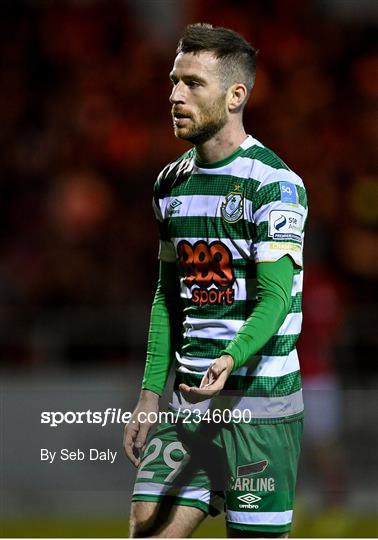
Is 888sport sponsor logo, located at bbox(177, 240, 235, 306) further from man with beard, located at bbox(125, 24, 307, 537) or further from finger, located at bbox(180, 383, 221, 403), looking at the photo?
finger, located at bbox(180, 383, 221, 403)

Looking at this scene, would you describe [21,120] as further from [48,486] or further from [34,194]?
[48,486]

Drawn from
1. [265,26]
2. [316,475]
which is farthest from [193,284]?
[265,26]

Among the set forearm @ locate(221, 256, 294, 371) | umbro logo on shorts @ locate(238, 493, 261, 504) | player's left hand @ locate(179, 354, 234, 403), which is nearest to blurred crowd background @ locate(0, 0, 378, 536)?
umbro logo on shorts @ locate(238, 493, 261, 504)

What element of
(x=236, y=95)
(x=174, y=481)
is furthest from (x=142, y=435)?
(x=236, y=95)

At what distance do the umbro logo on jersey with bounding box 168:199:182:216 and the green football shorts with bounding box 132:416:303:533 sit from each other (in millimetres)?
630

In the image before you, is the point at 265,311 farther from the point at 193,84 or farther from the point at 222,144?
the point at 193,84

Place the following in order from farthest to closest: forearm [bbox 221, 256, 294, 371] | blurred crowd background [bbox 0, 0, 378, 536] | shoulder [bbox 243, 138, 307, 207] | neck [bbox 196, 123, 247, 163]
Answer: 1. blurred crowd background [bbox 0, 0, 378, 536]
2. neck [bbox 196, 123, 247, 163]
3. shoulder [bbox 243, 138, 307, 207]
4. forearm [bbox 221, 256, 294, 371]

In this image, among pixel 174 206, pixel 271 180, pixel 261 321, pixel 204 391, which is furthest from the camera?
pixel 174 206

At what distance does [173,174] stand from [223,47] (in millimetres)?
429

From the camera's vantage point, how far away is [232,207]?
3180 millimetres

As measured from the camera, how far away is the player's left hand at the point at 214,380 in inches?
112

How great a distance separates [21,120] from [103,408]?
3.29m

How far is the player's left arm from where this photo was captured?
9.54 feet

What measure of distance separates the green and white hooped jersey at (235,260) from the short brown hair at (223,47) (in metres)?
0.21
